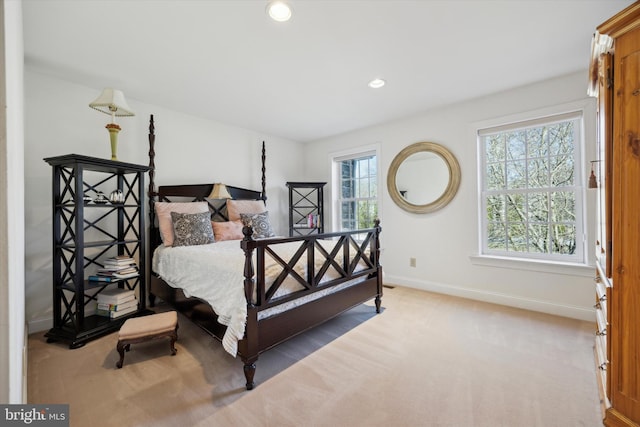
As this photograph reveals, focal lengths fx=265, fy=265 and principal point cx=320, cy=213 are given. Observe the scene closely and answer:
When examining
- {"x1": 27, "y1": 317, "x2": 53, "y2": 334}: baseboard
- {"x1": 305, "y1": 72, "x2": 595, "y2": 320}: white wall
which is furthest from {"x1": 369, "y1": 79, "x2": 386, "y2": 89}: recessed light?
{"x1": 27, "y1": 317, "x2": 53, "y2": 334}: baseboard

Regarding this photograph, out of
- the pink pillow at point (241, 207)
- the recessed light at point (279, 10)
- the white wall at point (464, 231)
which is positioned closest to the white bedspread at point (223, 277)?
the pink pillow at point (241, 207)

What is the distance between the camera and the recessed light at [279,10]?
169cm

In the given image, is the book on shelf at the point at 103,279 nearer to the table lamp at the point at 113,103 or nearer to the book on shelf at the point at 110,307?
the book on shelf at the point at 110,307

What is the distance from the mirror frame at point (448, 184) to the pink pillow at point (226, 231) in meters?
2.30

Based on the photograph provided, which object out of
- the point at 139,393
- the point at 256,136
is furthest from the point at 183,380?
the point at 256,136

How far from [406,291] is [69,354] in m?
3.53

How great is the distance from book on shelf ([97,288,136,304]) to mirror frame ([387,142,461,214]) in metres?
3.48

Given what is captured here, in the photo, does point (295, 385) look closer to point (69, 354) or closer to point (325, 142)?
point (69, 354)

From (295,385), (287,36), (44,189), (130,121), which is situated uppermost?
(287,36)

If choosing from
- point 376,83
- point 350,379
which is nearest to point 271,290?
point 350,379

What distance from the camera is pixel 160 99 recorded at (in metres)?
3.17

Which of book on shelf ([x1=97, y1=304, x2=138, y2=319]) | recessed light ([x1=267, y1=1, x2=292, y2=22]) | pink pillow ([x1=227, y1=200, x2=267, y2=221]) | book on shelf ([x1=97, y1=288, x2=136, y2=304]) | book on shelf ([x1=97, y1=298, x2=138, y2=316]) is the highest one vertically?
recessed light ([x1=267, y1=1, x2=292, y2=22])

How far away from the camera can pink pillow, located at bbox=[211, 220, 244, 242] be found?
129 inches

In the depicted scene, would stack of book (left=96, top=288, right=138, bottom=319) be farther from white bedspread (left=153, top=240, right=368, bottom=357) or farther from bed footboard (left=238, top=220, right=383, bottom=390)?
bed footboard (left=238, top=220, right=383, bottom=390)
